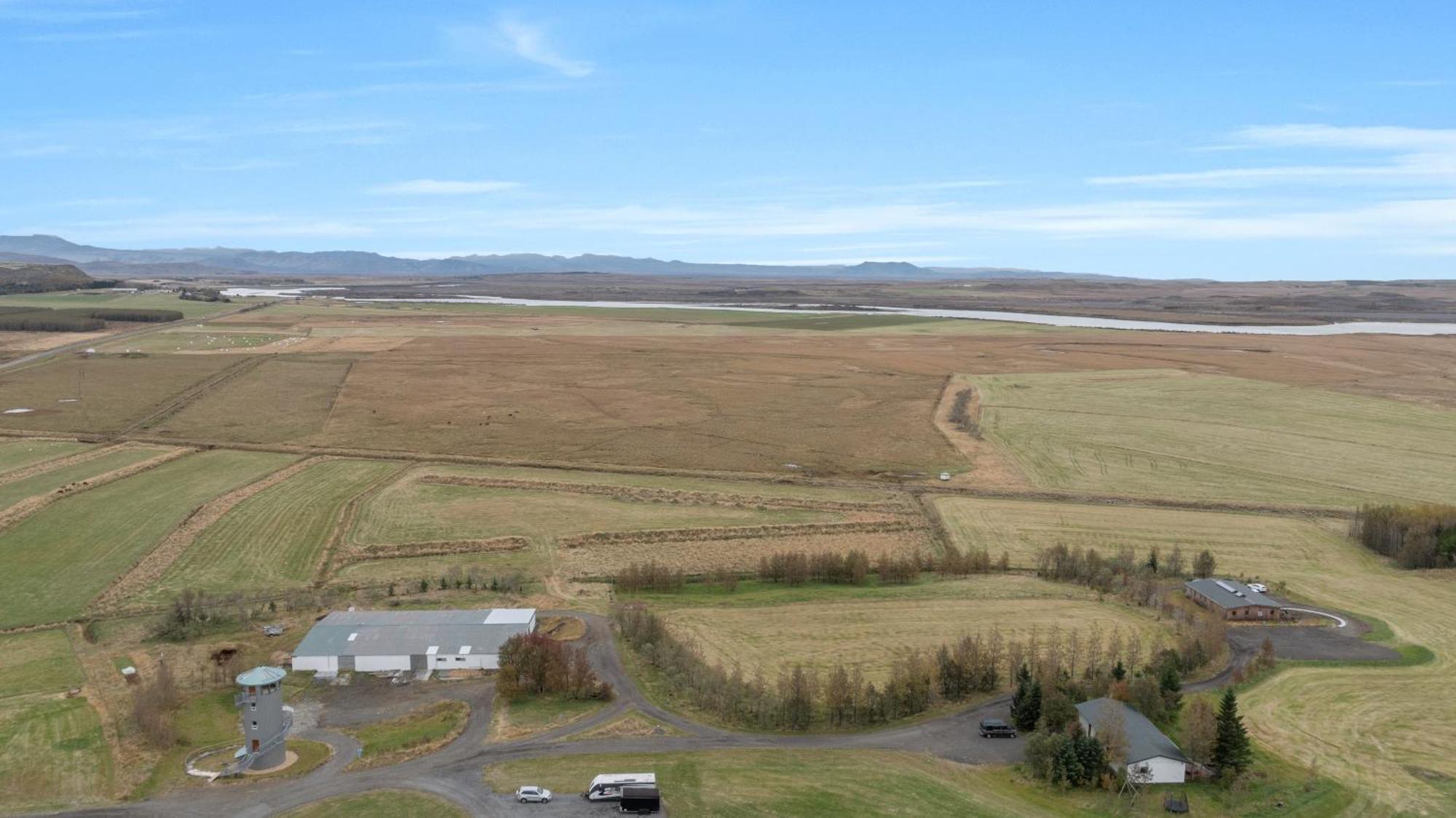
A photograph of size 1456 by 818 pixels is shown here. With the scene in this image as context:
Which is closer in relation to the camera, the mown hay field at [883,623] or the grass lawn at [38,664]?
the grass lawn at [38,664]

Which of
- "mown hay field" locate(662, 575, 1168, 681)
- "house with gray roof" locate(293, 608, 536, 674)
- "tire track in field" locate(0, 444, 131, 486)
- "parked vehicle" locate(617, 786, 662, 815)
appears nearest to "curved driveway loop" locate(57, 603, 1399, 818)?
"parked vehicle" locate(617, 786, 662, 815)

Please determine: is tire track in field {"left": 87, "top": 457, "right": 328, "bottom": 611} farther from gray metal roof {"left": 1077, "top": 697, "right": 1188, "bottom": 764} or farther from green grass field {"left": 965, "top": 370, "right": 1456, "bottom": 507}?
green grass field {"left": 965, "top": 370, "right": 1456, "bottom": 507}

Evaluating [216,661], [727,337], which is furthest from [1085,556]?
[727,337]

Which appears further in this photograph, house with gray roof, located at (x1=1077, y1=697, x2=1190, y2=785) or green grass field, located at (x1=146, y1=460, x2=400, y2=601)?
green grass field, located at (x1=146, y1=460, x2=400, y2=601)

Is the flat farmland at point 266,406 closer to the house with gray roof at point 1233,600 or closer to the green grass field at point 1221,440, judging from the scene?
the green grass field at point 1221,440

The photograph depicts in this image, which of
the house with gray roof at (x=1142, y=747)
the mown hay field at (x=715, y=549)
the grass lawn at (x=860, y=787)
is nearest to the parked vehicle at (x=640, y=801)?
the grass lawn at (x=860, y=787)
